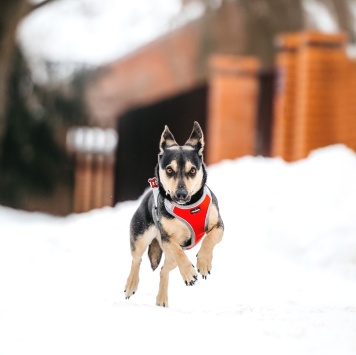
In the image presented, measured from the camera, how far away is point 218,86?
10.6 metres

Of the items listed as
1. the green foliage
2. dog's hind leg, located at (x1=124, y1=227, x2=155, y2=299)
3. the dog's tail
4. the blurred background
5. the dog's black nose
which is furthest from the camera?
the green foliage

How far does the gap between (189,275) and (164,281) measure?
12.4 inches

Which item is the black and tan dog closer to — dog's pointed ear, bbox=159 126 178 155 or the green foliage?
dog's pointed ear, bbox=159 126 178 155

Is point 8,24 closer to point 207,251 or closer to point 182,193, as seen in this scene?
point 207,251

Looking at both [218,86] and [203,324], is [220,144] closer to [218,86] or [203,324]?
[218,86]

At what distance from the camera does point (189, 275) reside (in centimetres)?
325

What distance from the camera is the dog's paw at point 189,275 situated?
3.22 meters

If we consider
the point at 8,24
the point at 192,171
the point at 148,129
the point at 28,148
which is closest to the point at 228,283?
the point at 192,171

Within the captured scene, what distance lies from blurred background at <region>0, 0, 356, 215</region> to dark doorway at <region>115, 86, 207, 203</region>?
27mm

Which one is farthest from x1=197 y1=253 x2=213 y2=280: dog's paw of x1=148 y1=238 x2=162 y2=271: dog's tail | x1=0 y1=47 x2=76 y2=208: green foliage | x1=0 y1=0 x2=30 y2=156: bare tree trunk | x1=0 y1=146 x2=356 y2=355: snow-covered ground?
x1=0 y1=47 x2=76 y2=208: green foliage

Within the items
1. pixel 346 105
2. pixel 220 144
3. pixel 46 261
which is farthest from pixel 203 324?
pixel 220 144

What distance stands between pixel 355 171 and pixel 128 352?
2443 mm

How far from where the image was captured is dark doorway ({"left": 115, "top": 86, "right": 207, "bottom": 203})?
998 cm

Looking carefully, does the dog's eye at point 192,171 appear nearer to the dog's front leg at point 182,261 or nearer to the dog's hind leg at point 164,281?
the dog's front leg at point 182,261
